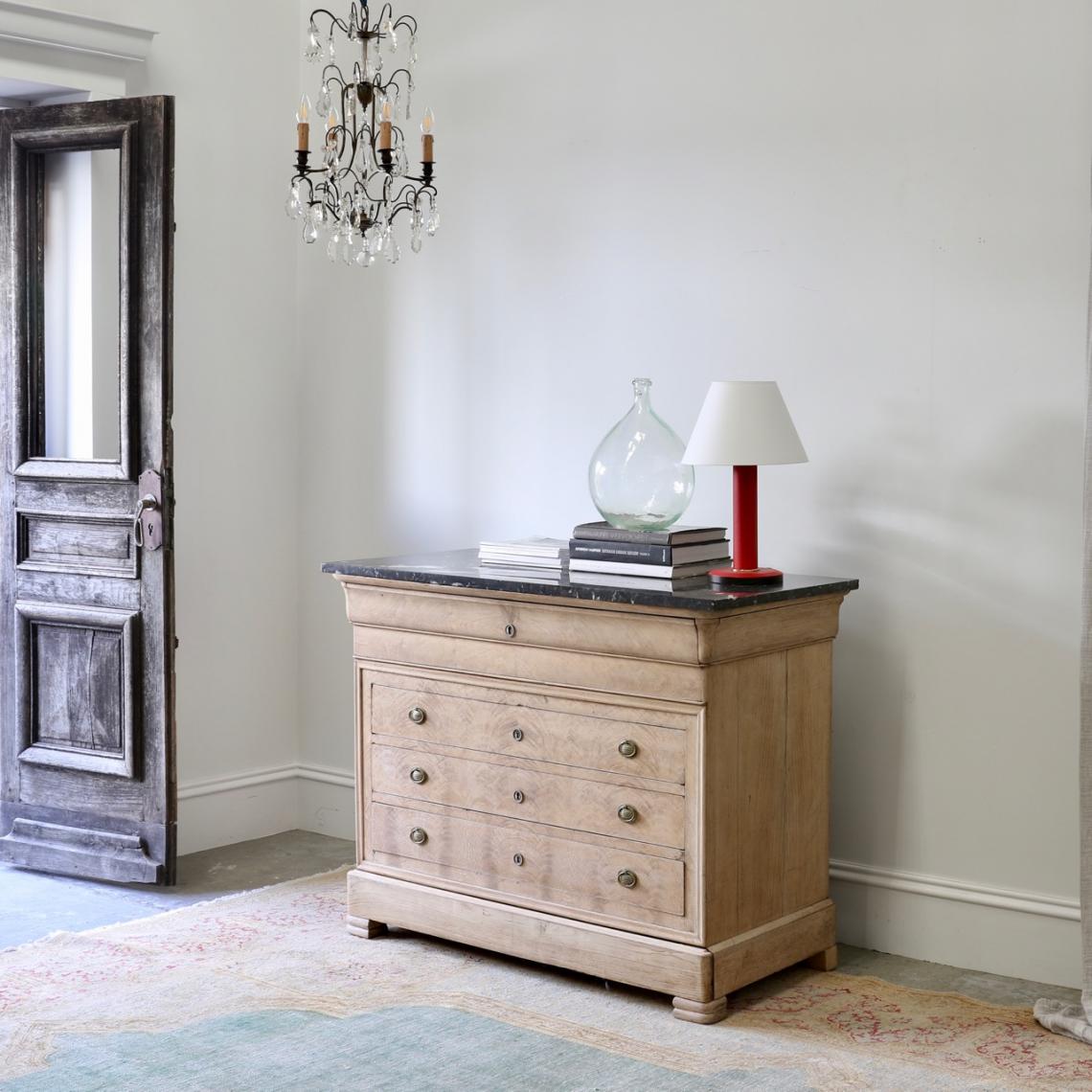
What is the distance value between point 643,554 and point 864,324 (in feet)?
Result: 2.69

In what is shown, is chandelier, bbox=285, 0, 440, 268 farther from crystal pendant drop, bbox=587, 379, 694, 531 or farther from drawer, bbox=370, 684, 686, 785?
drawer, bbox=370, 684, 686, 785

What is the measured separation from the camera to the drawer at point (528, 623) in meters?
2.99

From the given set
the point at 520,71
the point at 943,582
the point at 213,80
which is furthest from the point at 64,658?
the point at 943,582

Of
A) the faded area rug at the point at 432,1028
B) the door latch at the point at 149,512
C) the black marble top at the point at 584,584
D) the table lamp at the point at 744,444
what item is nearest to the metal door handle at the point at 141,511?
the door latch at the point at 149,512

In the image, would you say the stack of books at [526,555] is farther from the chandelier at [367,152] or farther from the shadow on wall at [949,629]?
the chandelier at [367,152]

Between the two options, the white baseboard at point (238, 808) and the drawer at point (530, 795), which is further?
the white baseboard at point (238, 808)

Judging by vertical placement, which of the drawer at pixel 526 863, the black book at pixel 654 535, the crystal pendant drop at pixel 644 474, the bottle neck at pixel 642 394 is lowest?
the drawer at pixel 526 863

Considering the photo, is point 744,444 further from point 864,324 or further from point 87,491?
point 87,491


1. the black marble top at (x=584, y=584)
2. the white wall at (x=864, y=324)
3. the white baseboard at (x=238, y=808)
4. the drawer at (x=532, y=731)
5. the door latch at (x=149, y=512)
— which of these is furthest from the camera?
the white baseboard at (x=238, y=808)

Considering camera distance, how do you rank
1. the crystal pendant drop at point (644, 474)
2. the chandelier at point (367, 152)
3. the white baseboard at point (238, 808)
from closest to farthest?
the crystal pendant drop at point (644, 474)
the chandelier at point (367, 152)
the white baseboard at point (238, 808)

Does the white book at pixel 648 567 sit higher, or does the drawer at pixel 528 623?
the white book at pixel 648 567

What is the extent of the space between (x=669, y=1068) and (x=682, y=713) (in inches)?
27.1

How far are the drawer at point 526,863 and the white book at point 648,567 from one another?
0.58 metres

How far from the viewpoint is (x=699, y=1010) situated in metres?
2.97
